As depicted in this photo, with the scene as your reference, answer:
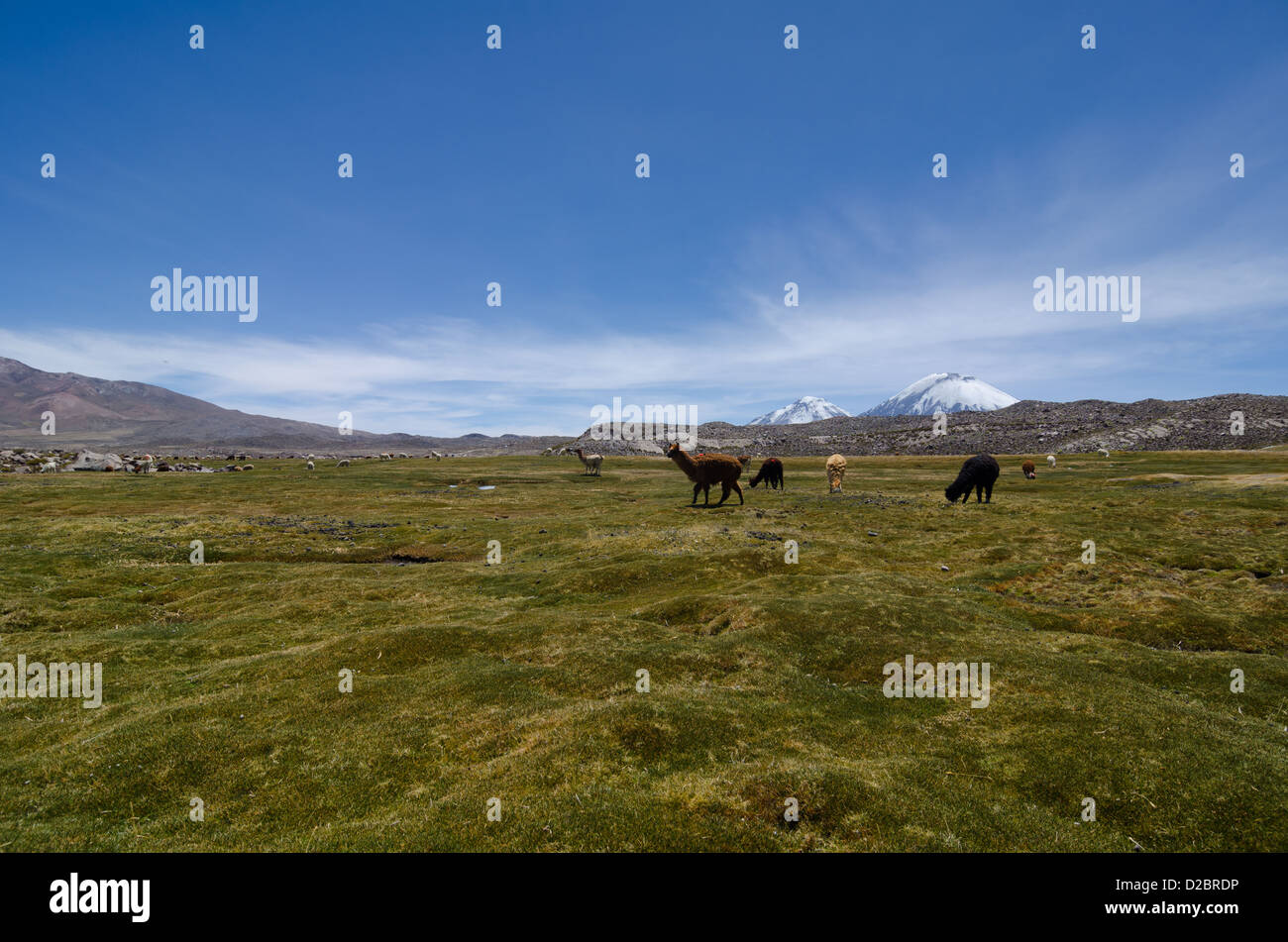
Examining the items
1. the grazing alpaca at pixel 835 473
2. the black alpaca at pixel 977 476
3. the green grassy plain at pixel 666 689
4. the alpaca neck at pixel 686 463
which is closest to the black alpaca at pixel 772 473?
Answer: the grazing alpaca at pixel 835 473

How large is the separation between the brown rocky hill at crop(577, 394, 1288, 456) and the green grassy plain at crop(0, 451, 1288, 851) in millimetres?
107712

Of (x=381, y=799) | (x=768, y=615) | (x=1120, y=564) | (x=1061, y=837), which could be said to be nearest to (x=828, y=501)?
(x=1120, y=564)

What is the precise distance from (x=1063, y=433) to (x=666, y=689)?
541 feet

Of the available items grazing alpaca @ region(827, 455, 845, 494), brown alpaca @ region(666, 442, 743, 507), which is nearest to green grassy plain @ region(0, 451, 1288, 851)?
brown alpaca @ region(666, 442, 743, 507)

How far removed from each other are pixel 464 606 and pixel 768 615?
14.5 m

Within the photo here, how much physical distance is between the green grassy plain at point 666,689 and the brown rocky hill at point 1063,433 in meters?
108

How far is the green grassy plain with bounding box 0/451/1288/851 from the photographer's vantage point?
9531mm

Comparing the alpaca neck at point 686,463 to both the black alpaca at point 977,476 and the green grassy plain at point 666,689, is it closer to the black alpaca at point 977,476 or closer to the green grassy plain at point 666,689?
the green grassy plain at point 666,689

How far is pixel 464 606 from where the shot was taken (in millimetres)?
25266

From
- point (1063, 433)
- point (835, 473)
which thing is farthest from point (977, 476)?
point (1063, 433)

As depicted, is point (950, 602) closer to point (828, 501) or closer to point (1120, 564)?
point (1120, 564)

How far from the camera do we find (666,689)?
613 inches

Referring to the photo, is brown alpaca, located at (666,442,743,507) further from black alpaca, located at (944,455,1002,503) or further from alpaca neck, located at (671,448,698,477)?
black alpaca, located at (944,455,1002,503)

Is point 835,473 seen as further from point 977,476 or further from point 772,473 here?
point 977,476
